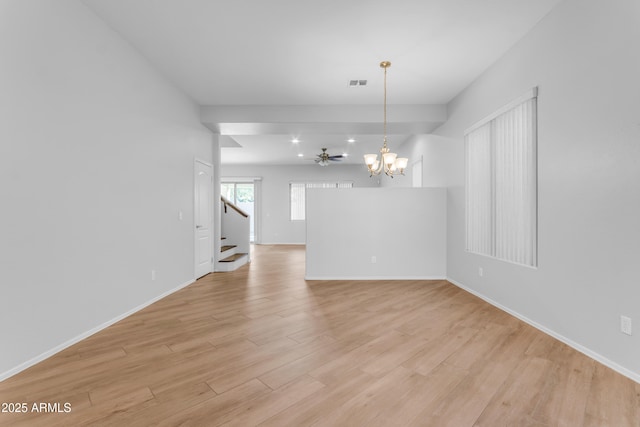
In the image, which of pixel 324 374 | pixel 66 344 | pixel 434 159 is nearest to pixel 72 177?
pixel 66 344

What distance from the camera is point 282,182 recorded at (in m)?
11.4

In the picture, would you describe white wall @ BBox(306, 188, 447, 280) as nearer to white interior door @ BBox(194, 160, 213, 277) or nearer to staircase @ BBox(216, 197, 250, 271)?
white interior door @ BBox(194, 160, 213, 277)

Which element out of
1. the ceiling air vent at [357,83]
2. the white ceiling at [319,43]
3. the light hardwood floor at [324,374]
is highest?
the white ceiling at [319,43]

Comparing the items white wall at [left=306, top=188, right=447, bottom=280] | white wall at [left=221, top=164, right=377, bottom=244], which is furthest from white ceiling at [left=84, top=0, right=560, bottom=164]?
white wall at [left=221, top=164, right=377, bottom=244]

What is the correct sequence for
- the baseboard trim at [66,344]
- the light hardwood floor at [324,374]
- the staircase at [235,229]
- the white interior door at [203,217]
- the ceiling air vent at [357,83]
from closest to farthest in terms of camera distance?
the light hardwood floor at [324,374] < the baseboard trim at [66,344] < the ceiling air vent at [357,83] < the white interior door at [203,217] < the staircase at [235,229]

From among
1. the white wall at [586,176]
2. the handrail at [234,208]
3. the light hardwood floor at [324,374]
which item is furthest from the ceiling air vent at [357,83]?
the handrail at [234,208]

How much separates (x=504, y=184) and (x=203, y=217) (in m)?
4.88

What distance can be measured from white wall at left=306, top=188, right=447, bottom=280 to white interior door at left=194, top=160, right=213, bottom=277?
2.00m

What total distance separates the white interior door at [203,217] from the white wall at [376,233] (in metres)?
2.00

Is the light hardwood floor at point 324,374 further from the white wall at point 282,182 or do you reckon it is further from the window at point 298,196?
the window at point 298,196

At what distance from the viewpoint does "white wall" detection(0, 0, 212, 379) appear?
207 centimetres

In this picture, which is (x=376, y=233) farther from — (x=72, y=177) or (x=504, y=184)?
(x=72, y=177)

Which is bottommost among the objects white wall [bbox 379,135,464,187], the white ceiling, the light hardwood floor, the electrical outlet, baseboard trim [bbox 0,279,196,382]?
the light hardwood floor

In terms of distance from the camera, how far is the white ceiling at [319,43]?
275cm
